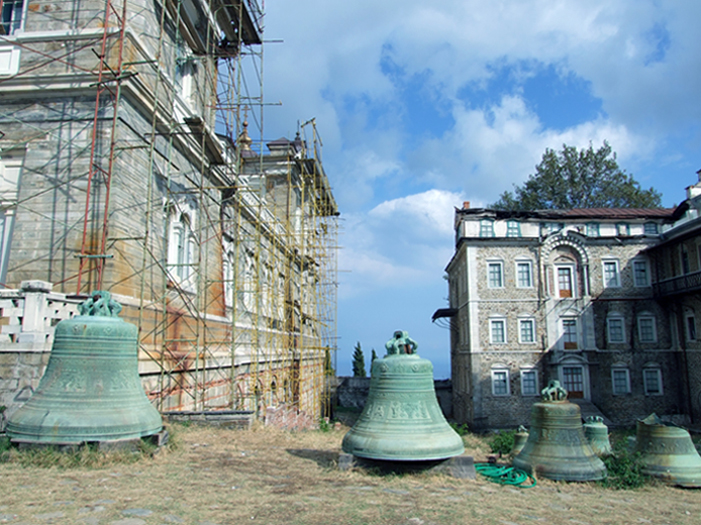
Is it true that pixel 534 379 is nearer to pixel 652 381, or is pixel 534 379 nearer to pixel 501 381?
pixel 501 381

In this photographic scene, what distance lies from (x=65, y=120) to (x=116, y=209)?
2501 millimetres

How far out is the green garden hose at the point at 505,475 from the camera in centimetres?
708

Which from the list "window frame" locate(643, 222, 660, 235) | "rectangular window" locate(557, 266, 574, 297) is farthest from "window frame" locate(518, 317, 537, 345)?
"window frame" locate(643, 222, 660, 235)

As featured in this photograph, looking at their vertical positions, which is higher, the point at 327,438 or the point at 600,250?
the point at 600,250

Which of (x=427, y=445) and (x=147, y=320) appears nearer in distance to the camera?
(x=427, y=445)

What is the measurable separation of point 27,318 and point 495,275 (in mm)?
24474

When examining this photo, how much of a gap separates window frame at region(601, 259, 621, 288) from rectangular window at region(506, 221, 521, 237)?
4.73 meters

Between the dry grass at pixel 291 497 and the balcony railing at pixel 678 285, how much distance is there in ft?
72.1

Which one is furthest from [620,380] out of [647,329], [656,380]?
[647,329]

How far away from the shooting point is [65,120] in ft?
42.6

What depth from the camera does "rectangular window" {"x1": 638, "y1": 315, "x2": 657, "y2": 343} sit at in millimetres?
29750

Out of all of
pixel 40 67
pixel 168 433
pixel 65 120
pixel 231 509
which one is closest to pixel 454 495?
pixel 231 509

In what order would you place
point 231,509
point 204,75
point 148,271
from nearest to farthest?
1. point 231,509
2. point 148,271
3. point 204,75

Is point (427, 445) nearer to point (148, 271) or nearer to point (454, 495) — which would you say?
point (454, 495)
